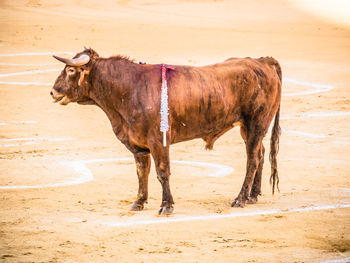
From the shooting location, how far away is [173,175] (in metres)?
14.1

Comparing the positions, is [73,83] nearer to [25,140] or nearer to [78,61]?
[78,61]

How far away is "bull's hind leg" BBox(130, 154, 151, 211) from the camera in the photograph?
11594 mm

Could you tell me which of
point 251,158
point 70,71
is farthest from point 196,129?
point 70,71

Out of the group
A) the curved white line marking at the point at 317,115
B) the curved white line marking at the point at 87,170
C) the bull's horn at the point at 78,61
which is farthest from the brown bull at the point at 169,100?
the curved white line marking at the point at 317,115

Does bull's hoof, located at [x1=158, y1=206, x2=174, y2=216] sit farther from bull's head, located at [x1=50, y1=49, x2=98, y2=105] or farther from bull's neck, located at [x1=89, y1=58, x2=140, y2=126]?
bull's head, located at [x1=50, y1=49, x2=98, y2=105]

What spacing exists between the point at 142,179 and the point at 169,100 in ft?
4.23

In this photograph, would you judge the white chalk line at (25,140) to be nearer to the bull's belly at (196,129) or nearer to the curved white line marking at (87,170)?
the curved white line marking at (87,170)

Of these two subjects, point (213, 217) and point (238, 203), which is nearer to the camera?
point (213, 217)

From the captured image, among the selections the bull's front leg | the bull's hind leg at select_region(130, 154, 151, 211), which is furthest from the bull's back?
the bull's hind leg at select_region(130, 154, 151, 211)

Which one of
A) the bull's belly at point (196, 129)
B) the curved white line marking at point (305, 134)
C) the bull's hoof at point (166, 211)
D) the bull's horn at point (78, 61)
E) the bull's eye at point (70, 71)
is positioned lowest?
the curved white line marking at point (305, 134)

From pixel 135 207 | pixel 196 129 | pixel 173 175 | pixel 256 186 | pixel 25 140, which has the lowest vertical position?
pixel 25 140

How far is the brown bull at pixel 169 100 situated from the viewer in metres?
11.2

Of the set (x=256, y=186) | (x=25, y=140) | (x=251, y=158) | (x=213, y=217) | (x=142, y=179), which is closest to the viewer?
(x=213, y=217)

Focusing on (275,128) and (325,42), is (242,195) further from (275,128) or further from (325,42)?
(325,42)
